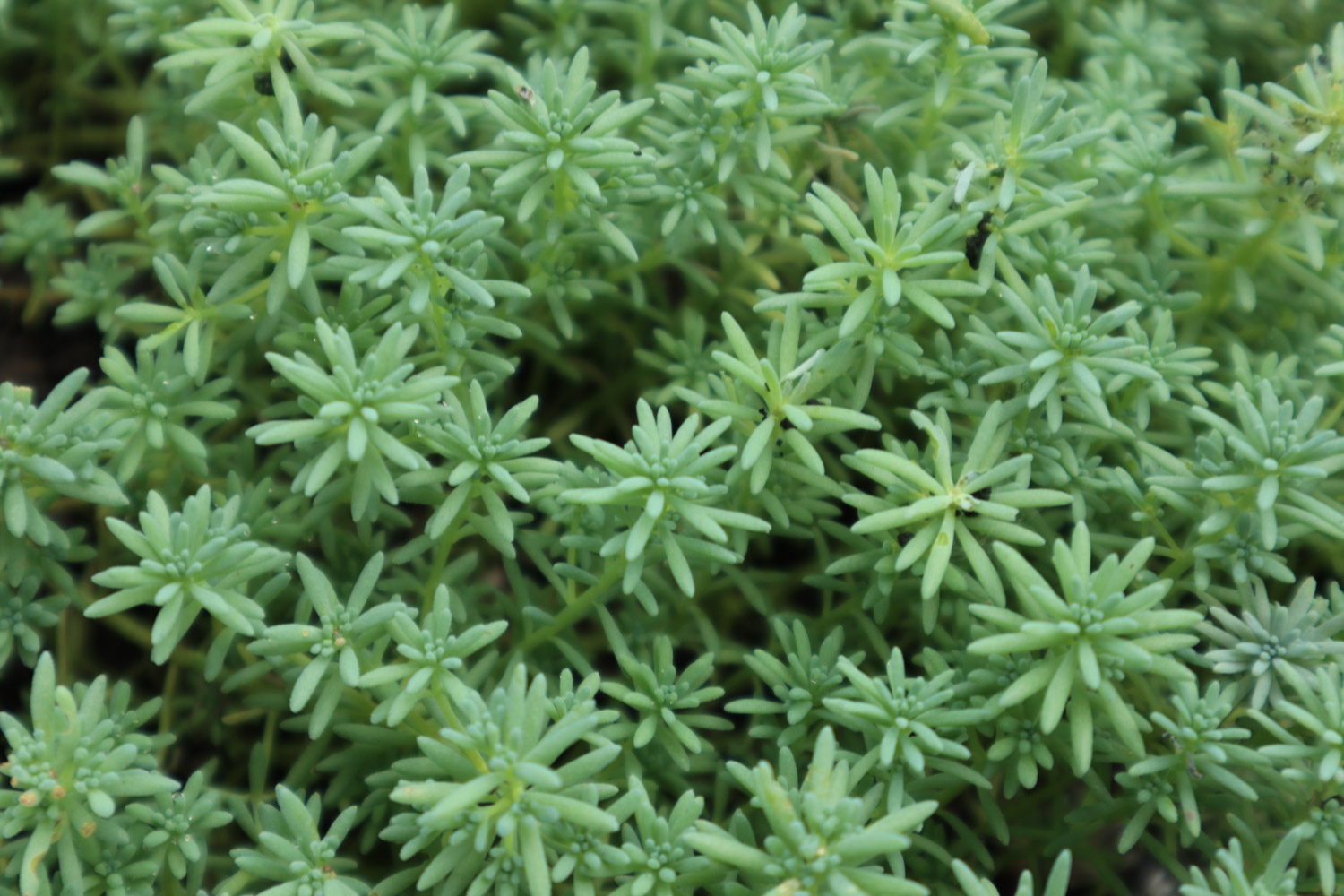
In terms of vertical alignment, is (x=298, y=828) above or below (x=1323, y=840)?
below

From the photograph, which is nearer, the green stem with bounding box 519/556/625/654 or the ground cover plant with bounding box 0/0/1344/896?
the ground cover plant with bounding box 0/0/1344/896

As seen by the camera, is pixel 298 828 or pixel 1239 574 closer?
pixel 298 828

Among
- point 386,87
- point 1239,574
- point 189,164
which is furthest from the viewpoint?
point 386,87

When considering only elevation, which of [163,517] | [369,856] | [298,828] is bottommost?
[369,856]

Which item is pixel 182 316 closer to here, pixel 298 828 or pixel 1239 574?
pixel 298 828

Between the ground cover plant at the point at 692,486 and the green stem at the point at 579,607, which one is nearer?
the ground cover plant at the point at 692,486

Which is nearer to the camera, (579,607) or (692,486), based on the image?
(692,486)

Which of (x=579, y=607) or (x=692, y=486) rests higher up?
(x=692, y=486)

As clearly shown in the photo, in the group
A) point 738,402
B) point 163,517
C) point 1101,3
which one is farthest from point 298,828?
point 1101,3
